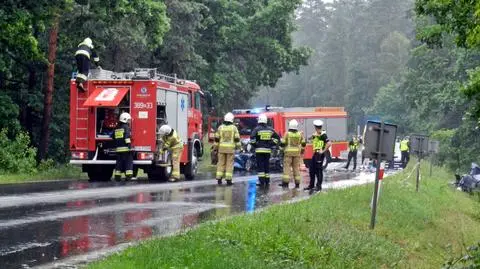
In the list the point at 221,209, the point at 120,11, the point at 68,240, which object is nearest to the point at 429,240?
the point at 221,209

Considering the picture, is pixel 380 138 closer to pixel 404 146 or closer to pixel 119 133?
pixel 119 133

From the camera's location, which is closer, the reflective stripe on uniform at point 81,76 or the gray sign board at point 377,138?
the gray sign board at point 377,138

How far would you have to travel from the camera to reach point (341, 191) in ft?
56.5

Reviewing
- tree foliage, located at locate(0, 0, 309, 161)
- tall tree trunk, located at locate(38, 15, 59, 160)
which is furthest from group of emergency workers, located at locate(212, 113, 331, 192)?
tall tree trunk, located at locate(38, 15, 59, 160)

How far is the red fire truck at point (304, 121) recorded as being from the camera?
3397 centimetres

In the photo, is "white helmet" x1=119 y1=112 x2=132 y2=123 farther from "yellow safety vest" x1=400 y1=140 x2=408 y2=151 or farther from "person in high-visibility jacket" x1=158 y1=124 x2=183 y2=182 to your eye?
"yellow safety vest" x1=400 y1=140 x2=408 y2=151

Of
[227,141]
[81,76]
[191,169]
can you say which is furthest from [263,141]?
[81,76]

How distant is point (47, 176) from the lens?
2173 cm

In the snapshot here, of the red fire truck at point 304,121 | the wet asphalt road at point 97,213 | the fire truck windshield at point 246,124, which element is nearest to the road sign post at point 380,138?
the wet asphalt road at point 97,213

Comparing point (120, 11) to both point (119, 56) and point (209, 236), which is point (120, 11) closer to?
point (119, 56)

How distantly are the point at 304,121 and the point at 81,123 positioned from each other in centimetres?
1711

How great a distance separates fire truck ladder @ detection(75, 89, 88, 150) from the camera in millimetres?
19844

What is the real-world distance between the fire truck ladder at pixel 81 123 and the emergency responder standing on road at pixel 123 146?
1236 millimetres

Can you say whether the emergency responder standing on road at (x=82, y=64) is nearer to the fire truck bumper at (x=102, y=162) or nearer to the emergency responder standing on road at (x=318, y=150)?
the fire truck bumper at (x=102, y=162)
